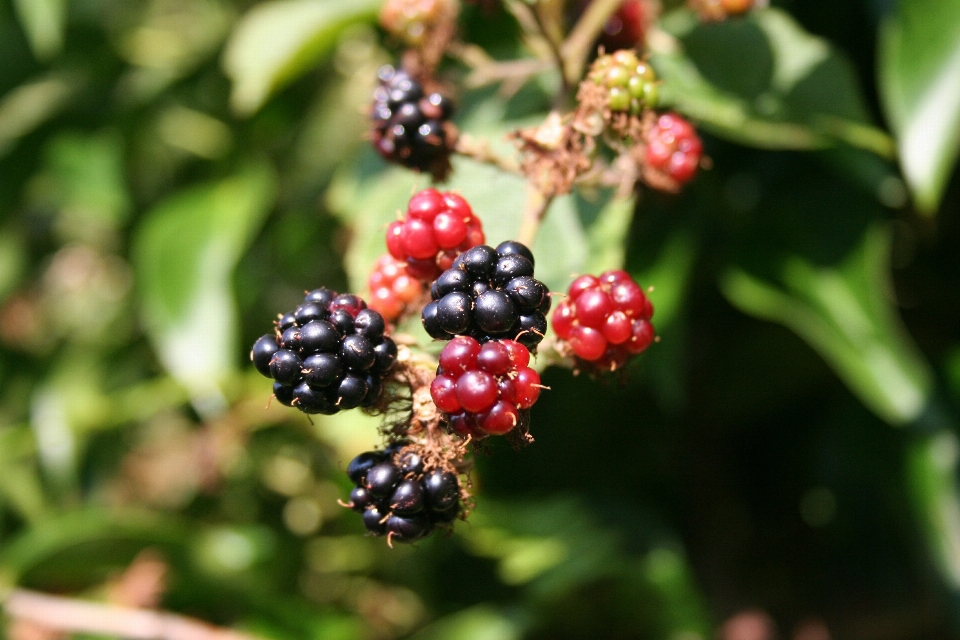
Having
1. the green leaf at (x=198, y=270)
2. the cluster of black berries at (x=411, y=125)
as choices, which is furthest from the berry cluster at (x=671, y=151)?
the green leaf at (x=198, y=270)

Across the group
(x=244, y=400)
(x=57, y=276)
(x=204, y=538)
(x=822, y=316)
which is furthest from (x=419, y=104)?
(x=57, y=276)

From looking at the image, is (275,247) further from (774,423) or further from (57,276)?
(57,276)

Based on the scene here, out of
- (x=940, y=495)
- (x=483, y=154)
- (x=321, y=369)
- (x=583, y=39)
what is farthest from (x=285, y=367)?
(x=940, y=495)

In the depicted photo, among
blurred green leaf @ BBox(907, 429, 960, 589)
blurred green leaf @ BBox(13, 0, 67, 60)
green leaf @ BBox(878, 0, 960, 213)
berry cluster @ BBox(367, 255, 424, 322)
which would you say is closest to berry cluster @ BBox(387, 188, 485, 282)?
berry cluster @ BBox(367, 255, 424, 322)

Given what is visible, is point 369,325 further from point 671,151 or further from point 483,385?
point 671,151

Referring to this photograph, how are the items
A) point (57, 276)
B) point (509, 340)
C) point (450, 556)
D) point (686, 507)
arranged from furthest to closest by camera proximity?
point (57, 276), point (450, 556), point (686, 507), point (509, 340)

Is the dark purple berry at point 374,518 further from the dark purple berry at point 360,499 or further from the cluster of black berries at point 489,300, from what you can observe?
the cluster of black berries at point 489,300
